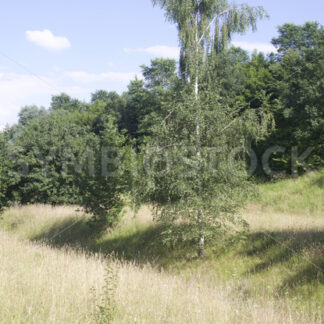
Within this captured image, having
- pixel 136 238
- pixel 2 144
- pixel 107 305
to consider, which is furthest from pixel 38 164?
pixel 107 305

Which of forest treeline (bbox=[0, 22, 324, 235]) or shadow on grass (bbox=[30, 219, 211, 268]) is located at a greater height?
forest treeline (bbox=[0, 22, 324, 235])

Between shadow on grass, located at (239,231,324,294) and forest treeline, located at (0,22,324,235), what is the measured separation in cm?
198

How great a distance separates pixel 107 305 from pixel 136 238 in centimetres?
1156

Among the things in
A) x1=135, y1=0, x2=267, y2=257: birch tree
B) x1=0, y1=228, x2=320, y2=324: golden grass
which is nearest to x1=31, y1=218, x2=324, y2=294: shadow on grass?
x1=135, y1=0, x2=267, y2=257: birch tree

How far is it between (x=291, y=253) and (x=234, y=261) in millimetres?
1975

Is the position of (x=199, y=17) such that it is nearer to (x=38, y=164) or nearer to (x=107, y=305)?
(x=107, y=305)

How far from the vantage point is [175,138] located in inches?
500

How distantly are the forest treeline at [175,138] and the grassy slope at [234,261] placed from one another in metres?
1.94

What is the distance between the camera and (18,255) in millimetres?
8641

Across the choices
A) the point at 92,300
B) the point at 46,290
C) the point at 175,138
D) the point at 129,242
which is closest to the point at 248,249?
the point at 175,138

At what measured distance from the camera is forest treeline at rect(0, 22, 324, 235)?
1239cm

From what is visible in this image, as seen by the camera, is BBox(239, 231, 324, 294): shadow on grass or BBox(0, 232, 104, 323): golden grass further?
BBox(239, 231, 324, 294): shadow on grass

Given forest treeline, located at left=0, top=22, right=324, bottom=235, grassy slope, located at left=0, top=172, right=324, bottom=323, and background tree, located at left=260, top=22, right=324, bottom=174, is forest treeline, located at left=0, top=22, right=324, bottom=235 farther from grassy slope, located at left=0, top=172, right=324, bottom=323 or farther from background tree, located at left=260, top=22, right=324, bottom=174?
grassy slope, located at left=0, top=172, right=324, bottom=323

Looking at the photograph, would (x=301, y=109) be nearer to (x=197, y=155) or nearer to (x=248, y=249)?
(x=248, y=249)
